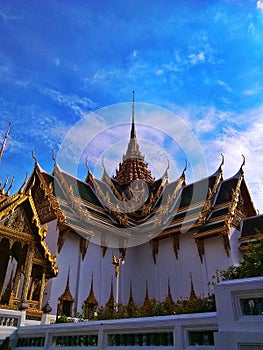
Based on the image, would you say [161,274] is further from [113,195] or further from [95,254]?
[113,195]

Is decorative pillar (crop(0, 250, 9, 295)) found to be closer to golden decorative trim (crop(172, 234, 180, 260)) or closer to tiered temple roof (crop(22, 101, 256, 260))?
tiered temple roof (crop(22, 101, 256, 260))

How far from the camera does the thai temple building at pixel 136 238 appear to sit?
1302 centimetres

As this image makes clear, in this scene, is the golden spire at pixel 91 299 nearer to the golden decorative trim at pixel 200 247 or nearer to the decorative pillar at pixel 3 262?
the golden decorative trim at pixel 200 247

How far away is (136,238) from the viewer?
17.3 meters

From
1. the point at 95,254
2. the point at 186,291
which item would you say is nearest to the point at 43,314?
the point at 95,254

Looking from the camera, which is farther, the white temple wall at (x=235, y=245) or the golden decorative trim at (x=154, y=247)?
the golden decorative trim at (x=154, y=247)

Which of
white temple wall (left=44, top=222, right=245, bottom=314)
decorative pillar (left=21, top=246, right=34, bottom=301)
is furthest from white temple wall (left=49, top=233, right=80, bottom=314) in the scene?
decorative pillar (left=21, top=246, right=34, bottom=301)

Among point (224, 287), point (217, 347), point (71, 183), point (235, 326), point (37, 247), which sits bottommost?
point (217, 347)

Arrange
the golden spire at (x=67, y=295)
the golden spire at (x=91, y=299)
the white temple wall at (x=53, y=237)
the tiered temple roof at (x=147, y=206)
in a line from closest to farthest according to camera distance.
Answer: the golden spire at (x=67, y=295), the white temple wall at (x=53, y=237), the golden spire at (x=91, y=299), the tiered temple roof at (x=147, y=206)

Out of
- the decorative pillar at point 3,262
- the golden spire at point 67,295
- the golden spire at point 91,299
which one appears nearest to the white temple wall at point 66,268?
the golden spire at point 67,295

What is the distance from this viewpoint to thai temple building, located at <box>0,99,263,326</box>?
42.7ft

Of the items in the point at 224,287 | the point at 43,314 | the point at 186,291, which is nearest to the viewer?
the point at 224,287

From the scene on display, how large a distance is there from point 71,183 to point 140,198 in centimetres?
614

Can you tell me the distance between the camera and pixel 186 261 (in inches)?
586
